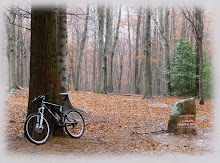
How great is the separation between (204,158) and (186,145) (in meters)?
0.97

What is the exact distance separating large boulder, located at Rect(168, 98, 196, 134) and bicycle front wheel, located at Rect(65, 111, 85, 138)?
283 cm

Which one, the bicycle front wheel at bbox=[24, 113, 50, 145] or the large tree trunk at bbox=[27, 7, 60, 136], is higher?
the large tree trunk at bbox=[27, 7, 60, 136]

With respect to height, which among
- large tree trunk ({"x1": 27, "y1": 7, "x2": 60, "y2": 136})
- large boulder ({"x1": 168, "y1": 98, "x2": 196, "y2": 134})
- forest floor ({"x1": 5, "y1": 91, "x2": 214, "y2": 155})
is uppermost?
large tree trunk ({"x1": 27, "y1": 7, "x2": 60, "y2": 136})

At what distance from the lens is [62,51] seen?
9.38 m

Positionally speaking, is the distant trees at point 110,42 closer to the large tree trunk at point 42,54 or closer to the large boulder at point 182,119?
the large tree trunk at point 42,54

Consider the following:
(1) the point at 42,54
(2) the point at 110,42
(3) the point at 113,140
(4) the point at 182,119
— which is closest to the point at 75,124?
(3) the point at 113,140

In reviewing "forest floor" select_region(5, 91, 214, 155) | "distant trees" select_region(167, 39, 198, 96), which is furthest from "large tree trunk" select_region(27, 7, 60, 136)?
"distant trees" select_region(167, 39, 198, 96)

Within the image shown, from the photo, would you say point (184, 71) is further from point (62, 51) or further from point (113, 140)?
point (113, 140)

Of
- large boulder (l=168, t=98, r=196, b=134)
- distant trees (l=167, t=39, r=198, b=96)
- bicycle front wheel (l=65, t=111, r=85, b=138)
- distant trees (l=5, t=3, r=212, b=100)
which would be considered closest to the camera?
bicycle front wheel (l=65, t=111, r=85, b=138)

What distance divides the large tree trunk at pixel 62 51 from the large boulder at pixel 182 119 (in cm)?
420

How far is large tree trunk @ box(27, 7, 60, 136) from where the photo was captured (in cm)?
551

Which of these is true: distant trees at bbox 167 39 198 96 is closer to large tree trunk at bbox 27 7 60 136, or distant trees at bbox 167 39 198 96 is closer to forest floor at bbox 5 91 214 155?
forest floor at bbox 5 91 214 155

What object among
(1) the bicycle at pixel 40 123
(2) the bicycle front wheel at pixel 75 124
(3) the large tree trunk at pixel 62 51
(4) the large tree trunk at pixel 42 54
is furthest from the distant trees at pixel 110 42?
(2) the bicycle front wheel at pixel 75 124

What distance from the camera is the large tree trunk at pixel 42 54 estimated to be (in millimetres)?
5508
